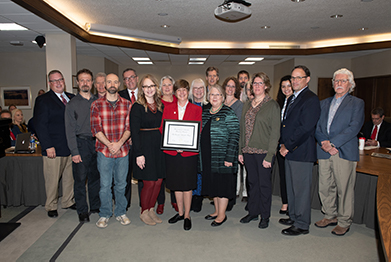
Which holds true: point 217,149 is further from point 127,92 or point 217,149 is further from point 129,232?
point 127,92

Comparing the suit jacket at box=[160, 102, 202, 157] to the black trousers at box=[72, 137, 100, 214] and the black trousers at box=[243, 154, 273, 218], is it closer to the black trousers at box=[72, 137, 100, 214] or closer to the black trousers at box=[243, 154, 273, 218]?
the black trousers at box=[243, 154, 273, 218]

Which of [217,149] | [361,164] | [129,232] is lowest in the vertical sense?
[129,232]

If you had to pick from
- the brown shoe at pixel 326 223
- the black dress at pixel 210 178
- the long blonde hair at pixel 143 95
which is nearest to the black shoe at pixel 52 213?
the long blonde hair at pixel 143 95

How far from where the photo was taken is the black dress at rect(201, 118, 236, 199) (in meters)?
Answer: 3.17

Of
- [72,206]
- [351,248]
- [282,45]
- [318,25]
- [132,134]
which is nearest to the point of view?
[351,248]

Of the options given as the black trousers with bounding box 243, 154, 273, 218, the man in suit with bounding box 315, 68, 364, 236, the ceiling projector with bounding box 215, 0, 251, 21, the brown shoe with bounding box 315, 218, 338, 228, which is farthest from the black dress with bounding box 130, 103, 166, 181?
the ceiling projector with bounding box 215, 0, 251, 21

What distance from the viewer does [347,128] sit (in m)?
2.96

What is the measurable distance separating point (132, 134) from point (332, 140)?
7.37 feet

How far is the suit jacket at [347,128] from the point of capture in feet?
9.69

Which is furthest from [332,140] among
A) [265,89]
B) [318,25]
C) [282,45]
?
[282,45]

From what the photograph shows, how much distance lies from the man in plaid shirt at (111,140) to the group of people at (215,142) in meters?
0.01

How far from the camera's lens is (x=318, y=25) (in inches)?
260

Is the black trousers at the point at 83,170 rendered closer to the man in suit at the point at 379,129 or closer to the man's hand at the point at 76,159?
the man's hand at the point at 76,159

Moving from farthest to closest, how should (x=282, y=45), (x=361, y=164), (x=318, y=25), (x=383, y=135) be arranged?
(x=282, y=45), (x=318, y=25), (x=383, y=135), (x=361, y=164)
